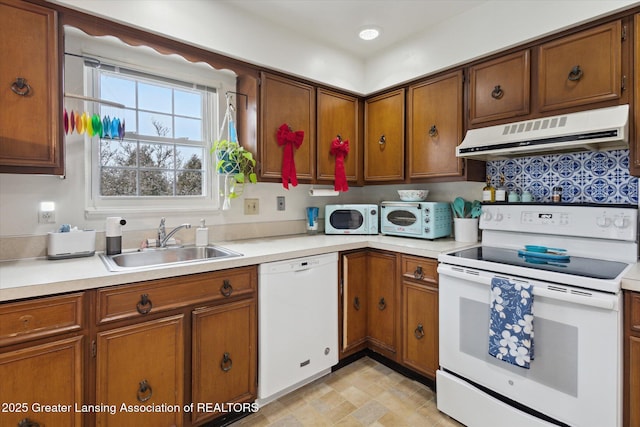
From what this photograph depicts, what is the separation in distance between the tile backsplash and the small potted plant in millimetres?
1757

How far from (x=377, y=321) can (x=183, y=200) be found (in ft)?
5.40

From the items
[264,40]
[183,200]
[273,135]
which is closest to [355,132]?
[273,135]

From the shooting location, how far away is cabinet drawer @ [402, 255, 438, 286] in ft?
6.42

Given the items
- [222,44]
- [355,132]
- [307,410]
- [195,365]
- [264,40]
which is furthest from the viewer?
[355,132]

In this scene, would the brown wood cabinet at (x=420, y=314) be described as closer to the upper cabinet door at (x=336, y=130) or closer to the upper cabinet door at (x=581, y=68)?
the upper cabinet door at (x=336, y=130)

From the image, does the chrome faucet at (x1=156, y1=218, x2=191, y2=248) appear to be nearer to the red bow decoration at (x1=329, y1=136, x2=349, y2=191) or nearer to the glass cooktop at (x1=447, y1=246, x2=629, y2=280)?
the red bow decoration at (x1=329, y1=136, x2=349, y2=191)

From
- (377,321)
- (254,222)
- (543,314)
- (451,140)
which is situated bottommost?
(377,321)

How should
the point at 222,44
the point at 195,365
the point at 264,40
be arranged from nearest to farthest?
the point at 195,365 < the point at 222,44 < the point at 264,40

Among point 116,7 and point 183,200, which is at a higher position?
point 116,7

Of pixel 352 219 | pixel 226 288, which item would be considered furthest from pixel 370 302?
pixel 226 288

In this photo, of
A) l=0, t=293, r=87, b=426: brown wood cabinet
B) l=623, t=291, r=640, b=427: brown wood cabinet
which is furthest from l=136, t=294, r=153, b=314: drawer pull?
l=623, t=291, r=640, b=427: brown wood cabinet

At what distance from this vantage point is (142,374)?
1.44 m

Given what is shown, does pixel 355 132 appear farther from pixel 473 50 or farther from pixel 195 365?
pixel 195 365

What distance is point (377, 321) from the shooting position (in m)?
2.35
